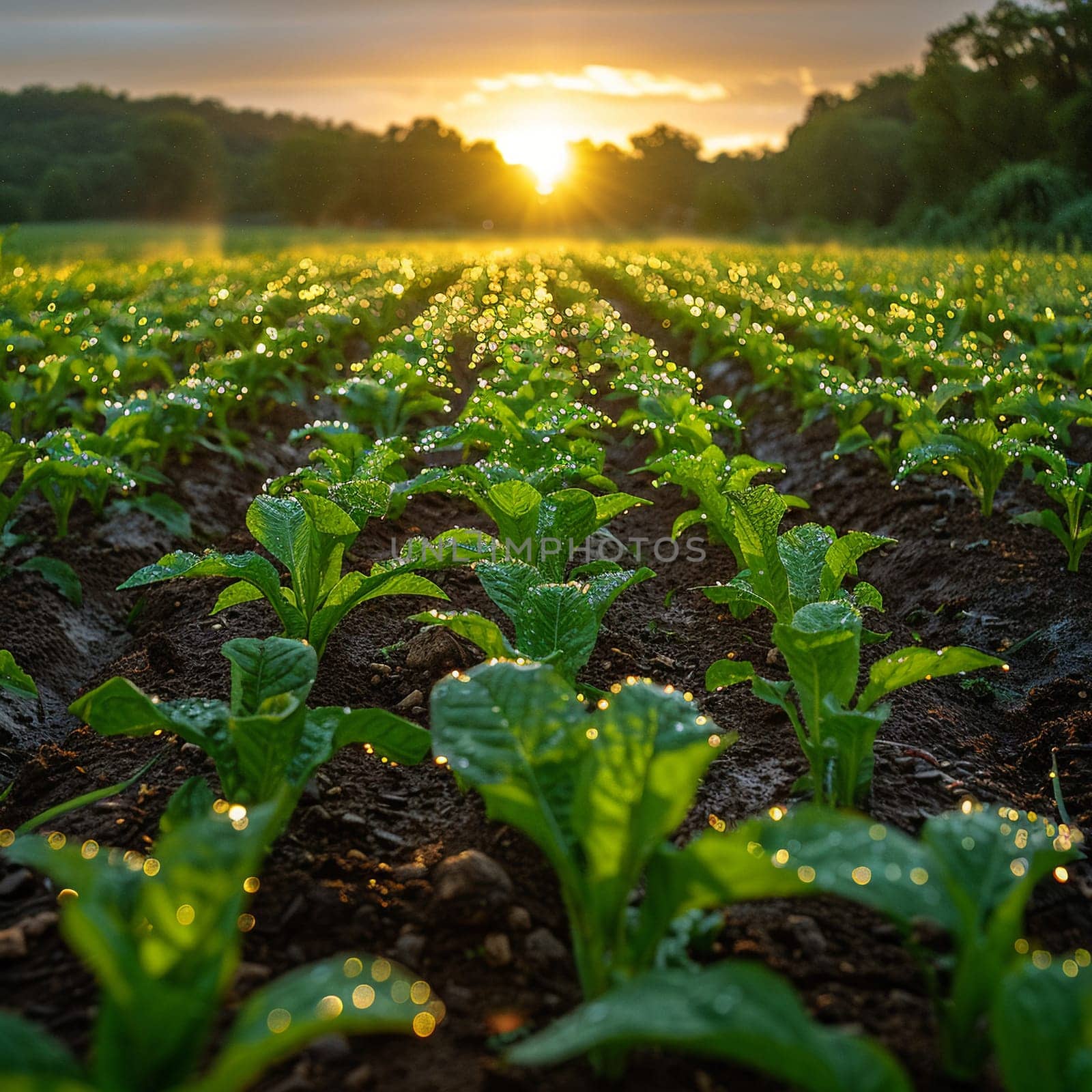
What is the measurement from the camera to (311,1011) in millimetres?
1026

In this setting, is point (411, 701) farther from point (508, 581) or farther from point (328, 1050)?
point (328, 1050)

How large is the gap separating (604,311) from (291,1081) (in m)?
10.7

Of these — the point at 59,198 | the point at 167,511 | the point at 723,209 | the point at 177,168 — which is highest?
the point at 177,168

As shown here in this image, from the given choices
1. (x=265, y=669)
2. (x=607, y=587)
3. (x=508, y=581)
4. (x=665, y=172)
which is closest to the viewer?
(x=265, y=669)

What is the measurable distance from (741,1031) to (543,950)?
0.67m

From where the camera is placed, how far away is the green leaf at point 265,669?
1904mm

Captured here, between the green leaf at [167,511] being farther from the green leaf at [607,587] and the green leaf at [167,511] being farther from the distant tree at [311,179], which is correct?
the distant tree at [311,179]

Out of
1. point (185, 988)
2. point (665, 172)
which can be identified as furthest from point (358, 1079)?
point (665, 172)

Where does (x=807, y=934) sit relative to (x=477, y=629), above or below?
below

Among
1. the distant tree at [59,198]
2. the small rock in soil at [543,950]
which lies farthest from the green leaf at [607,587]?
the distant tree at [59,198]

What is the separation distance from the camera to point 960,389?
4.62m

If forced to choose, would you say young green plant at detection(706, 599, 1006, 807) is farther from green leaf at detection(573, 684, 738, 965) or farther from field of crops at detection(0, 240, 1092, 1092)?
green leaf at detection(573, 684, 738, 965)

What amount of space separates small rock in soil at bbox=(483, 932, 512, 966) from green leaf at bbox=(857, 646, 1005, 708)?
0.87 meters

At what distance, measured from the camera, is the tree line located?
37.7 m
